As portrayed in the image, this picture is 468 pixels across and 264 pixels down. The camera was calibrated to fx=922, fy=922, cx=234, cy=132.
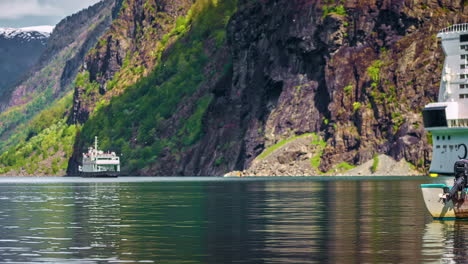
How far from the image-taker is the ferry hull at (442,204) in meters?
71.2

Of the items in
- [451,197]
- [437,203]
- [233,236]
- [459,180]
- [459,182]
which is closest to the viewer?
[233,236]

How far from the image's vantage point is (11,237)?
62438 millimetres

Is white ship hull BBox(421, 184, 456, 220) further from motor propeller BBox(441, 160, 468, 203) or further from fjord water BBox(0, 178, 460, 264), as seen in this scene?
fjord water BBox(0, 178, 460, 264)

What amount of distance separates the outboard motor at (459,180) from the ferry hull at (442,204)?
21.2 inches

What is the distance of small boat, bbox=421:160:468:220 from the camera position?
230ft

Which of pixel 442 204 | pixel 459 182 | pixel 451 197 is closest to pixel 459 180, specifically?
pixel 459 182

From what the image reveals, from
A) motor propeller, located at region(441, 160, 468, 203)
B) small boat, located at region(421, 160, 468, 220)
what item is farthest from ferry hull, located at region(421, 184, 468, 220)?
motor propeller, located at region(441, 160, 468, 203)

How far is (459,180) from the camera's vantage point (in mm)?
69938

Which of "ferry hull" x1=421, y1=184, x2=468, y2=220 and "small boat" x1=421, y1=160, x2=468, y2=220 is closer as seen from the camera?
"small boat" x1=421, y1=160, x2=468, y2=220

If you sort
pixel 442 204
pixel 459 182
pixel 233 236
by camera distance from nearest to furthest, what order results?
pixel 233 236 → pixel 459 182 → pixel 442 204

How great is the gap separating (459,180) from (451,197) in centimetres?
160

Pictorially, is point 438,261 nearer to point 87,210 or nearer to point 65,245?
point 65,245

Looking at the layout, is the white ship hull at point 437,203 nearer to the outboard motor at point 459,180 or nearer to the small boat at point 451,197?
the small boat at point 451,197

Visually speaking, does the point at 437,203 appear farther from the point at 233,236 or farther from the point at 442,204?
the point at 233,236
